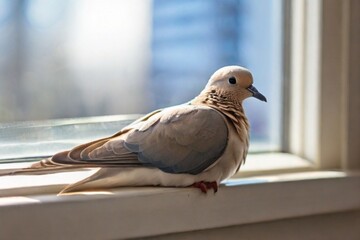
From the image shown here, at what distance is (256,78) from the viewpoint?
1026 millimetres

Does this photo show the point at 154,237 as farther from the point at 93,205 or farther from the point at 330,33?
the point at 330,33

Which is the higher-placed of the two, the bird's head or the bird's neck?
the bird's head

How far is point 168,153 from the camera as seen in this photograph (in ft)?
2.51

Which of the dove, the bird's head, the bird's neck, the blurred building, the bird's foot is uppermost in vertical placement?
the blurred building

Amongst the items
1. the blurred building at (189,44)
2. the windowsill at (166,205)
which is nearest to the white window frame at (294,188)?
the windowsill at (166,205)

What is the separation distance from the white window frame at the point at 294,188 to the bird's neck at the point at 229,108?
0.28 feet

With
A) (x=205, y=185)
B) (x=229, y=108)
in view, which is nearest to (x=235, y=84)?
(x=229, y=108)

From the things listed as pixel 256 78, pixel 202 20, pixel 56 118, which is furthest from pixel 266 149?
pixel 56 118

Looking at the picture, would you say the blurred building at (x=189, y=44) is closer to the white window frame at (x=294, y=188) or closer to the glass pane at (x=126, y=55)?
the glass pane at (x=126, y=55)

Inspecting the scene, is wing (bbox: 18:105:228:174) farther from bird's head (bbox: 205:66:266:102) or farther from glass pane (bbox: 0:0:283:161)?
glass pane (bbox: 0:0:283:161)

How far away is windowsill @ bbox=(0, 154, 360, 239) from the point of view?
0.73m

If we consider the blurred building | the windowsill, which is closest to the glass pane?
the blurred building

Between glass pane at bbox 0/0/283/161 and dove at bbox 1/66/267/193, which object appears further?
glass pane at bbox 0/0/283/161

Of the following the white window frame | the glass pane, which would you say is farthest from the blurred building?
the white window frame
